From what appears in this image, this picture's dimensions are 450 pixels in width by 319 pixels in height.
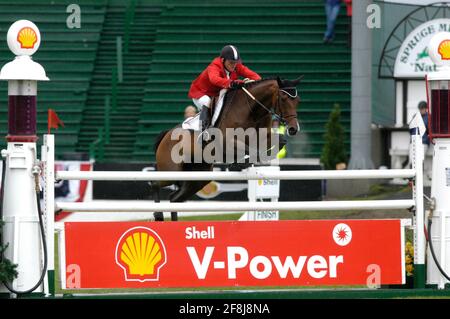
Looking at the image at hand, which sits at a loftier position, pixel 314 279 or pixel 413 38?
pixel 413 38

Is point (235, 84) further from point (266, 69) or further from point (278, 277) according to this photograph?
point (266, 69)

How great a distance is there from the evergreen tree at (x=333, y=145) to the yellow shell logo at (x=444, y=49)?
38.0ft

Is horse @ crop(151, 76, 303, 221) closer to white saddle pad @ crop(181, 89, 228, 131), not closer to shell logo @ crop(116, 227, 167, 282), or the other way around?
white saddle pad @ crop(181, 89, 228, 131)

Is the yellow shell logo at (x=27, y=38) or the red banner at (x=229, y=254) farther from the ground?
the yellow shell logo at (x=27, y=38)

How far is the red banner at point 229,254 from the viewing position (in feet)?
27.3

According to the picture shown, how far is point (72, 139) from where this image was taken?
2280 cm

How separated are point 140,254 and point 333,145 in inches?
487

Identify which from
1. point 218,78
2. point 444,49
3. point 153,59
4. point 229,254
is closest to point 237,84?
point 218,78

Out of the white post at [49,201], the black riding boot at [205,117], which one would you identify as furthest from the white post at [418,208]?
the black riding boot at [205,117]

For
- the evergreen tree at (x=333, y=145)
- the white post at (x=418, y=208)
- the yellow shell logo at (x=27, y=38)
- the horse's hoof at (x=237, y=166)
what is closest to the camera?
the yellow shell logo at (x=27, y=38)

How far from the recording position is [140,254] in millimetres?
8367

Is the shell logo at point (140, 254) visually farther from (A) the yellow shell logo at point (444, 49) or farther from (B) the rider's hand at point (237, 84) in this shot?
(B) the rider's hand at point (237, 84)
